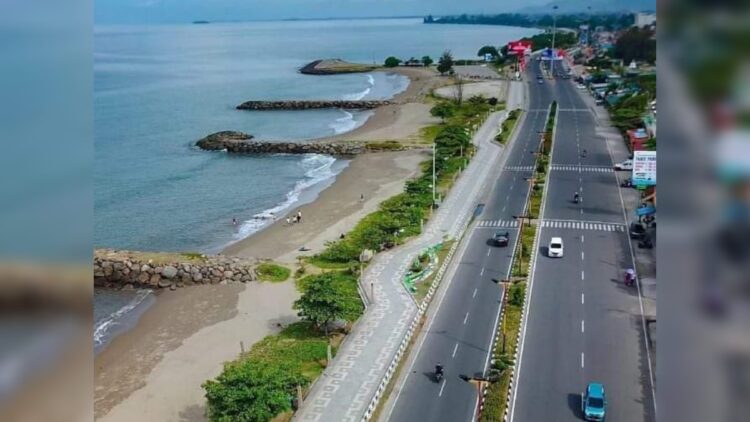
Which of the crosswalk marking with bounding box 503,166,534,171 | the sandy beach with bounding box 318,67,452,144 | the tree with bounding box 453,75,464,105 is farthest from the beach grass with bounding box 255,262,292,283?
the tree with bounding box 453,75,464,105

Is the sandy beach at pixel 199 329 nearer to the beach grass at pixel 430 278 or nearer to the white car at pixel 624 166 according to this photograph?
the beach grass at pixel 430 278

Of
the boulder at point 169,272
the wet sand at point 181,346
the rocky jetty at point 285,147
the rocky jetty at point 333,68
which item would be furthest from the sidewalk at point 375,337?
the rocky jetty at point 333,68

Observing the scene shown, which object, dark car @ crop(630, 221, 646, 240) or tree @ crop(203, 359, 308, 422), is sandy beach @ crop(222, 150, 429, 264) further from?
tree @ crop(203, 359, 308, 422)

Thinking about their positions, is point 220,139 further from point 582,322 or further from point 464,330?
point 582,322

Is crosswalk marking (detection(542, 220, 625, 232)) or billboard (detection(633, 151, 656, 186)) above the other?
billboard (detection(633, 151, 656, 186))

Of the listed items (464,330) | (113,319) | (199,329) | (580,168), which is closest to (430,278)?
(464,330)
